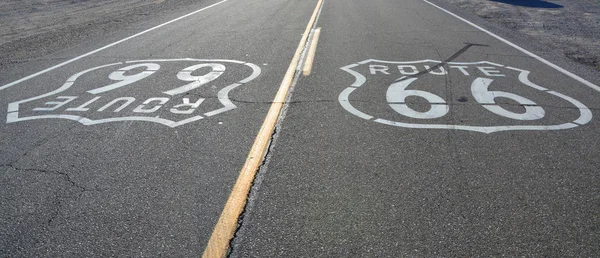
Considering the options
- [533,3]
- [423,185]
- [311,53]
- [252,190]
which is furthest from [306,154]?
[533,3]

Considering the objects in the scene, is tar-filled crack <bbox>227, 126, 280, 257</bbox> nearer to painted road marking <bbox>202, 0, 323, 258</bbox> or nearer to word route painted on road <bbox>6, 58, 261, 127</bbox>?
painted road marking <bbox>202, 0, 323, 258</bbox>

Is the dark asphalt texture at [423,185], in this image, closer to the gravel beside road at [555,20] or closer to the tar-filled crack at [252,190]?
the tar-filled crack at [252,190]

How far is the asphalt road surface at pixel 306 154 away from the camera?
10.1 feet

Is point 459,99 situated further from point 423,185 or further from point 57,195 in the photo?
point 57,195

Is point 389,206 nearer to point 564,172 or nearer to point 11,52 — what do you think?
point 564,172

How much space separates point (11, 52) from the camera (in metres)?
9.42

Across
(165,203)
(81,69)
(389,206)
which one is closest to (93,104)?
(81,69)

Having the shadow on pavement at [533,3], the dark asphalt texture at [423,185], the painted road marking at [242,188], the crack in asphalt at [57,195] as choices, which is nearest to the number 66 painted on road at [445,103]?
the dark asphalt texture at [423,185]

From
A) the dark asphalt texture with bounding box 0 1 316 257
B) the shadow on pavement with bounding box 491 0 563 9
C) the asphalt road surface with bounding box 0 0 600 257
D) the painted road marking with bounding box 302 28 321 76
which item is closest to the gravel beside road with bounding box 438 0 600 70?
the shadow on pavement with bounding box 491 0 563 9

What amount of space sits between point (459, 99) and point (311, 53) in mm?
3657

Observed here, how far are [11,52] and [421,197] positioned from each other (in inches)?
368

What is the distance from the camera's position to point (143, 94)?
6070mm

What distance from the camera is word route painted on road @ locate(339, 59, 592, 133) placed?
5.09 meters

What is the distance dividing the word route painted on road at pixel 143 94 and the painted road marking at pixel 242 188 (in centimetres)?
67
